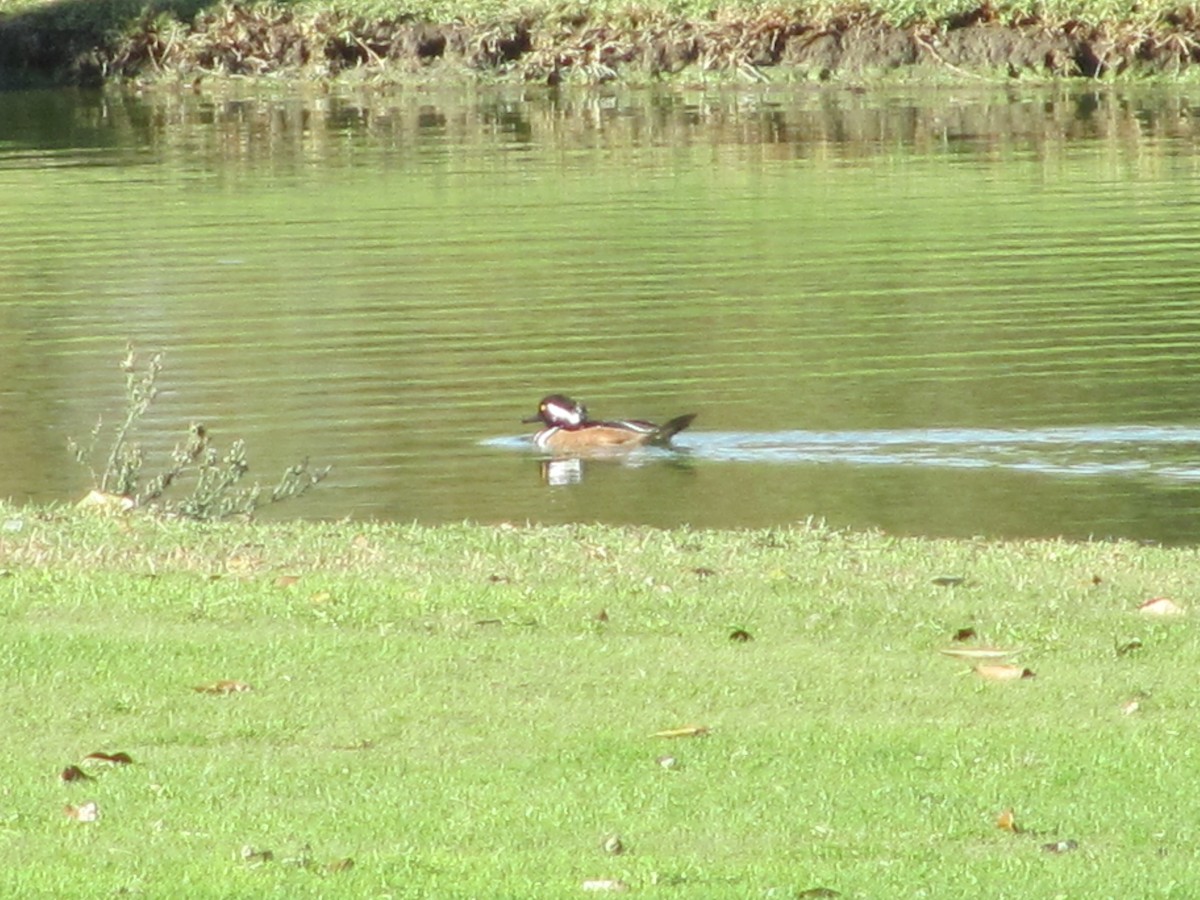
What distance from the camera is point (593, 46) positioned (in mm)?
51406

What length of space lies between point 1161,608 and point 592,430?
7636 mm

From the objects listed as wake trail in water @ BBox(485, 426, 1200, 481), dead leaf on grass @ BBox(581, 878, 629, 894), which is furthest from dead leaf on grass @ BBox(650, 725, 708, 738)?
wake trail in water @ BBox(485, 426, 1200, 481)

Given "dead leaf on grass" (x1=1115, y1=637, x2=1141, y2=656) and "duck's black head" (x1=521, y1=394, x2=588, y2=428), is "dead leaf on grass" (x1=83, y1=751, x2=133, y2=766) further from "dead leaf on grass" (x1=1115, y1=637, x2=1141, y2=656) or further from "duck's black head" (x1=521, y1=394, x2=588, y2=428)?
"duck's black head" (x1=521, y1=394, x2=588, y2=428)

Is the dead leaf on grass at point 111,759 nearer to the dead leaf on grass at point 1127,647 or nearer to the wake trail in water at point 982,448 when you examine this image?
the dead leaf on grass at point 1127,647

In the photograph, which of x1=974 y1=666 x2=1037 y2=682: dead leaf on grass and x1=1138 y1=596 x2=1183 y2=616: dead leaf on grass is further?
x1=1138 y1=596 x2=1183 y2=616: dead leaf on grass

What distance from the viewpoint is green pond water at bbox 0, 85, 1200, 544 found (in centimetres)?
1659

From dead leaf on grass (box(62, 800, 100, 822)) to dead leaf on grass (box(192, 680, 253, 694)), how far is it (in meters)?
1.31

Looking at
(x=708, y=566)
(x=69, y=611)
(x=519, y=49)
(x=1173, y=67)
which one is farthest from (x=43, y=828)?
(x=519, y=49)

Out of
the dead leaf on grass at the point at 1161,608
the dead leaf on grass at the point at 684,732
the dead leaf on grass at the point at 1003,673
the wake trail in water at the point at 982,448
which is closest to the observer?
the dead leaf on grass at the point at 684,732

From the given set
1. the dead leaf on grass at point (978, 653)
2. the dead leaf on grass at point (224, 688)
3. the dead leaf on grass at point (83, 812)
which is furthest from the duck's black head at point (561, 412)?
the dead leaf on grass at point (83, 812)

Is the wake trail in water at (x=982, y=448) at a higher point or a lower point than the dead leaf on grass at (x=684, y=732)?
lower

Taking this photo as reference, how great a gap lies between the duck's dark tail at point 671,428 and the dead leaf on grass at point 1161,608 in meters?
7.27

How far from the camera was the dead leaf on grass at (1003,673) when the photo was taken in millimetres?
8680

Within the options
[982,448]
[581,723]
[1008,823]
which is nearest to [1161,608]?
[581,723]
